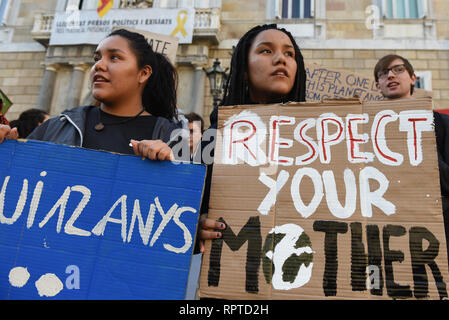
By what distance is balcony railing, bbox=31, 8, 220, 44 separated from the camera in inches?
344

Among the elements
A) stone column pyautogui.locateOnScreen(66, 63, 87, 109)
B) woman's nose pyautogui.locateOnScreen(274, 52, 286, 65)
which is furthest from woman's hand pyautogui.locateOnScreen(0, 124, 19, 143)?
stone column pyautogui.locateOnScreen(66, 63, 87, 109)

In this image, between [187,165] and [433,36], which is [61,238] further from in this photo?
[433,36]

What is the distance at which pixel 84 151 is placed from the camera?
4.03 ft

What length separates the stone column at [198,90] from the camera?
862 centimetres

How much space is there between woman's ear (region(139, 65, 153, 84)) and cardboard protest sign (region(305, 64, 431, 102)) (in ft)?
7.26

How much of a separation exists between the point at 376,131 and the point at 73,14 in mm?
9757

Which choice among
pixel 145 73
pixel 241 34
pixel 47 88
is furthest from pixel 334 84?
pixel 47 88

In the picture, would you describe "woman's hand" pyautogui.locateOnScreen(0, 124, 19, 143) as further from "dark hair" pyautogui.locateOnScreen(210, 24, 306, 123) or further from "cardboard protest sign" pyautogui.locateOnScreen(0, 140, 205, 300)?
"dark hair" pyautogui.locateOnScreen(210, 24, 306, 123)

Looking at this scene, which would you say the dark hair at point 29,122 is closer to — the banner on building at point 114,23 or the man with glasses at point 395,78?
the man with glasses at point 395,78

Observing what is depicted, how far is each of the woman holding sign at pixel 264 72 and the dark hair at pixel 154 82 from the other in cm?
28

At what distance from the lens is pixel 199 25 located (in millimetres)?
8906

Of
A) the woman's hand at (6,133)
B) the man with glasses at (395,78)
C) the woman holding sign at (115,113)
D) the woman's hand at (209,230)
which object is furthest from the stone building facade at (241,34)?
the woman's hand at (209,230)

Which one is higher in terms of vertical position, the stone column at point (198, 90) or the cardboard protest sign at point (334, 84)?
the stone column at point (198, 90)
